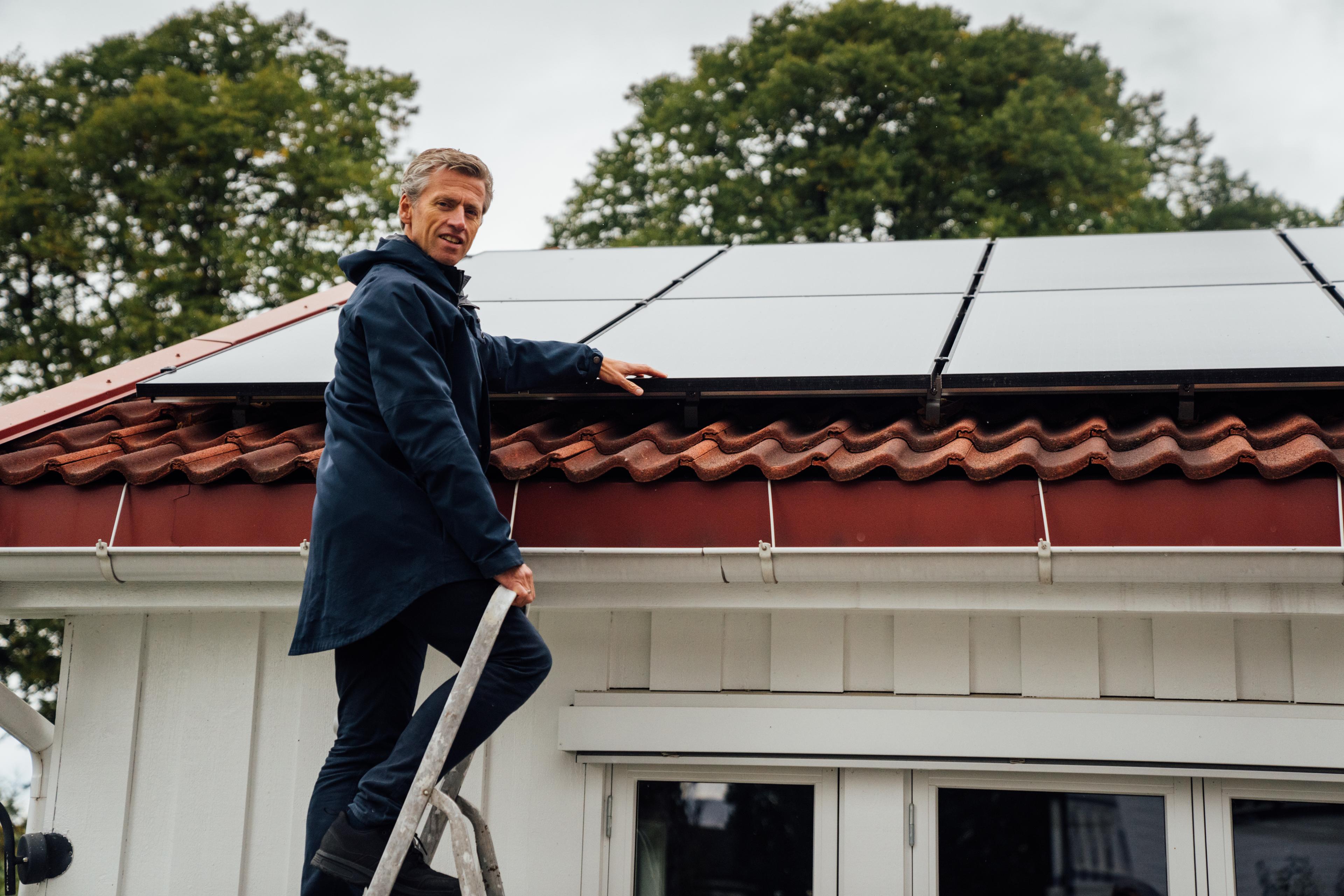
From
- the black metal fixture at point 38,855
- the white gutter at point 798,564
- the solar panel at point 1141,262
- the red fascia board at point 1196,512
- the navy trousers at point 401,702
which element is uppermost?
the solar panel at point 1141,262

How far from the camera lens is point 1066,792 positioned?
3326 mm

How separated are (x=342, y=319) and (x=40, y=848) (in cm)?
193

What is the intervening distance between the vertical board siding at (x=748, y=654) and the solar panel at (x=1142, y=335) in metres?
0.84

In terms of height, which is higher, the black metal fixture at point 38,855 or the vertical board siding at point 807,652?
the vertical board siding at point 807,652

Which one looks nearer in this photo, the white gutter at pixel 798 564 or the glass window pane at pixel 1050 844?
the white gutter at pixel 798 564

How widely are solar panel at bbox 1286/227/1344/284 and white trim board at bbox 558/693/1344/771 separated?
1.90 m

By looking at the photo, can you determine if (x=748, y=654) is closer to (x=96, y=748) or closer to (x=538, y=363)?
(x=538, y=363)

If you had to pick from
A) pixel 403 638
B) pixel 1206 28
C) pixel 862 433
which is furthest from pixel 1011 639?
pixel 1206 28

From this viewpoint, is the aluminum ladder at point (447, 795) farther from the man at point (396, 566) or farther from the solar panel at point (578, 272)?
the solar panel at point (578, 272)

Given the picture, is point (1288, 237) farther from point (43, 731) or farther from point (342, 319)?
point (43, 731)

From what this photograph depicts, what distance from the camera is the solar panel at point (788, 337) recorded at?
3449mm

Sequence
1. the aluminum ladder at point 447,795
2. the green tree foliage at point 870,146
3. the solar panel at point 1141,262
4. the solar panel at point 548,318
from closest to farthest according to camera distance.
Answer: the aluminum ladder at point 447,795 → the solar panel at point 548,318 → the solar panel at point 1141,262 → the green tree foliage at point 870,146

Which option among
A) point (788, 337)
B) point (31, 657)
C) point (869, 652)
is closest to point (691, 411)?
point (788, 337)

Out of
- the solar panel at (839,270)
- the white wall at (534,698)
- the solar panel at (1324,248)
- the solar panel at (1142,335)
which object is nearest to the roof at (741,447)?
the solar panel at (1142,335)
